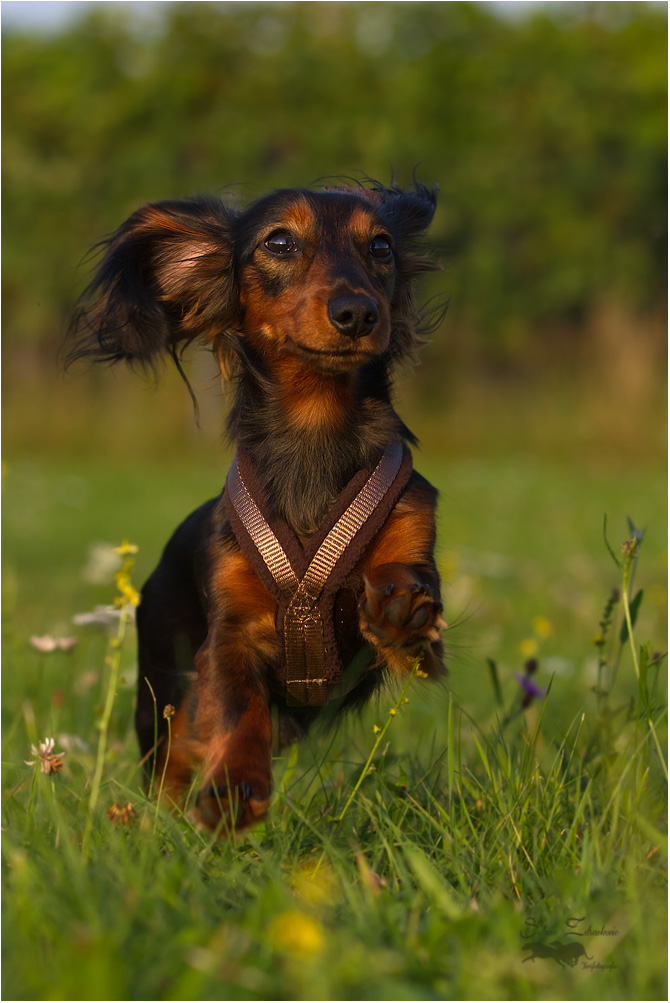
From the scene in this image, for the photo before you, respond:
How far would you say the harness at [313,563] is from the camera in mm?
2334

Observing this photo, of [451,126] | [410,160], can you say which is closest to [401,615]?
[410,160]

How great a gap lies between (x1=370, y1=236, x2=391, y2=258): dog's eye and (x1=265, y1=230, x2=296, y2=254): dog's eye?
0.67ft

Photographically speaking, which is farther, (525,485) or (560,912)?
(525,485)

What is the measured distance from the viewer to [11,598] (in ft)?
10.7

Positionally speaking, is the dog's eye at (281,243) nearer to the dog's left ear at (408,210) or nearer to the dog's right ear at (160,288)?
the dog's right ear at (160,288)

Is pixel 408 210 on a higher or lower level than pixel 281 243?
higher

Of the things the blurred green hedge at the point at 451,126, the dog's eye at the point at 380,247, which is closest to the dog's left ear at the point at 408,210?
the dog's eye at the point at 380,247

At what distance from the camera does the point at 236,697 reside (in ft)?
7.45

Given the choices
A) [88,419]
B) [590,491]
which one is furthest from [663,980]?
[88,419]

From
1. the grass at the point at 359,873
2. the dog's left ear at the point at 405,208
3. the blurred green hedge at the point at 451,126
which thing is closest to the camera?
the grass at the point at 359,873

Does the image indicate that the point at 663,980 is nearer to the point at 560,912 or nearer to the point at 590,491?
the point at 560,912

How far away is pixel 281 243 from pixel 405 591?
1025 mm

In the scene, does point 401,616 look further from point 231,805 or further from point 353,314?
point 353,314

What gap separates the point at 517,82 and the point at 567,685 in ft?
52.7
